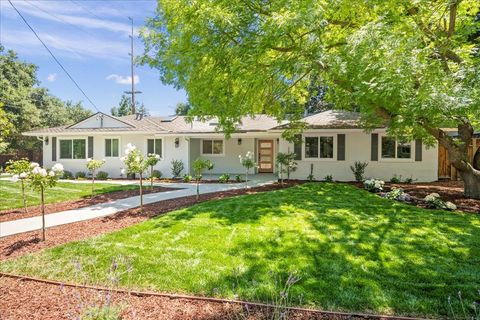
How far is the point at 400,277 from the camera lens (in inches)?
175

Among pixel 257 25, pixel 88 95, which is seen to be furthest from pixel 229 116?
pixel 88 95

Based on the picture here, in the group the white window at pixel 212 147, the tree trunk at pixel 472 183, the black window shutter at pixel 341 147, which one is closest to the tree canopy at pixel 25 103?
the white window at pixel 212 147

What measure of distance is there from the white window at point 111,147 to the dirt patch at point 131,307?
1713 cm

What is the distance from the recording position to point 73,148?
21.3 metres

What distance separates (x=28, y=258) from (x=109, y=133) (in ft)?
52.0

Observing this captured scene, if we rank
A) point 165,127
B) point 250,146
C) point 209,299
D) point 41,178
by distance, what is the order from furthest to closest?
point 250,146 < point 165,127 < point 41,178 < point 209,299

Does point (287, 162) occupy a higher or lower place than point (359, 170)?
higher

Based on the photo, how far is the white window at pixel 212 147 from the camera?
2122 cm

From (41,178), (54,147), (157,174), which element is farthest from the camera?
(54,147)

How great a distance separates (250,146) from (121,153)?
8.28 m

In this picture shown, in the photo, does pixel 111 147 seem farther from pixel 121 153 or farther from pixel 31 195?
pixel 31 195

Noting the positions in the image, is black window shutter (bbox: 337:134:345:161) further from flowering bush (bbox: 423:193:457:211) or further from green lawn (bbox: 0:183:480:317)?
green lawn (bbox: 0:183:480:317)

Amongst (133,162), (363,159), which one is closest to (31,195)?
(133,162)

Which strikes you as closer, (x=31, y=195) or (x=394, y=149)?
(x=31, y=195)
